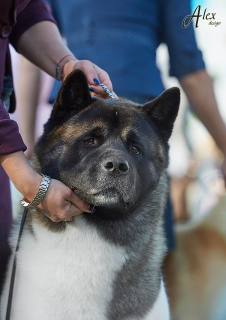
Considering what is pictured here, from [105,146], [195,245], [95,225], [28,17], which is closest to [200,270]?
[195,245]

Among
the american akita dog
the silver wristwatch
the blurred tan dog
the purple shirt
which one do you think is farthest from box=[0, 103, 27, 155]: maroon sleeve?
the blurred tan dog

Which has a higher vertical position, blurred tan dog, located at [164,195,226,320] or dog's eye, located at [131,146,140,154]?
dog's eye, located at [131,146,140,154]

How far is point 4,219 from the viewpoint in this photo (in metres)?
2.71

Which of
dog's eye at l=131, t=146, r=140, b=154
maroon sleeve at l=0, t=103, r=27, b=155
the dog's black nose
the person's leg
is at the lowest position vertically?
the person's leg

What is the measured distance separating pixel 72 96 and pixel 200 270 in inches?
82.1

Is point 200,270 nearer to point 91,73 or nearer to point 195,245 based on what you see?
point 195,245

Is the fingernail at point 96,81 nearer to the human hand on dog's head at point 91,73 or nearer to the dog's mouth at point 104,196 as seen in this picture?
the human hand on dog's head at point 91,73

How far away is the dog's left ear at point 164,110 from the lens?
8.52 ft

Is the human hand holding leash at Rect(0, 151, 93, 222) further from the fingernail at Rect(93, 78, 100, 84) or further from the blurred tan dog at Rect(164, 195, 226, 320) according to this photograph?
the blurred tan dog at Rect(164, 195, 226, 320)

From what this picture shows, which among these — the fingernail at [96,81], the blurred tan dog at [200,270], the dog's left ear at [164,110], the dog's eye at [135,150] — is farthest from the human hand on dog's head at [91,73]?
the blurred tan dog at [200,270]

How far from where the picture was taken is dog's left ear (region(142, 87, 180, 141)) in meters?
2.60

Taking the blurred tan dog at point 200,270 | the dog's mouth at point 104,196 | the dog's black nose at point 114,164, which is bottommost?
the blurred tan dog at point 200,270

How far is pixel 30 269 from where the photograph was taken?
7.96ft

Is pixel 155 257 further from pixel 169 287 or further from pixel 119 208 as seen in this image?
pixel 169 287
